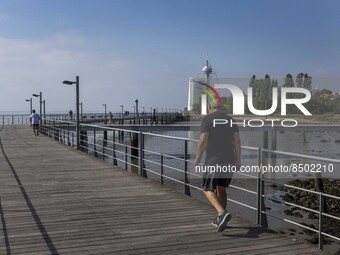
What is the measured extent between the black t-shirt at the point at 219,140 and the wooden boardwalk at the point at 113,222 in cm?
87

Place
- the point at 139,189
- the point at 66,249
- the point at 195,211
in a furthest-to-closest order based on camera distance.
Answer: the point at 139,189
the point at 195,211
the point at 66,249

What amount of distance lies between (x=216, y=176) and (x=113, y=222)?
1468mm

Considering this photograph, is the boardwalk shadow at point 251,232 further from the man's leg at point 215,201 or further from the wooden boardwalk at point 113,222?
the man's leg at point 215,201

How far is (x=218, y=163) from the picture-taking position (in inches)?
195

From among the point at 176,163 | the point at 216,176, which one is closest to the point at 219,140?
the point at 216,176

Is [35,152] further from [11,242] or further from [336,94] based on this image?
[336,94]

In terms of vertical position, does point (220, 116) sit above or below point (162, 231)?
above

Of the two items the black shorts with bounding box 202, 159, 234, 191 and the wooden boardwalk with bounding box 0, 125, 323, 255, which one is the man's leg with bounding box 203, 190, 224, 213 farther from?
the wooden boardwalk with bounding box 0, 125, 323, 255

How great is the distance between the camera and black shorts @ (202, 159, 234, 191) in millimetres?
4973

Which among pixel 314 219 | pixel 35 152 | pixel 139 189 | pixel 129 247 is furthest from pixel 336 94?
pixel 129 247

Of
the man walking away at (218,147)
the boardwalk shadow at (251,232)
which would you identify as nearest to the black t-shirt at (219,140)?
the man walking away at (218,147)

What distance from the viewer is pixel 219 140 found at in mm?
4973

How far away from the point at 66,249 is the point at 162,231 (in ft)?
3.85

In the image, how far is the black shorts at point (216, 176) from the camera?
497cm
